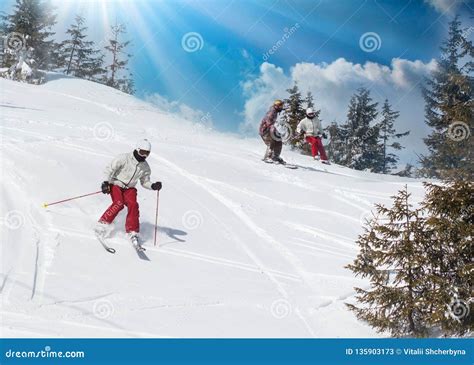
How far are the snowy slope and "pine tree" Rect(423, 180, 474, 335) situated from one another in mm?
1234

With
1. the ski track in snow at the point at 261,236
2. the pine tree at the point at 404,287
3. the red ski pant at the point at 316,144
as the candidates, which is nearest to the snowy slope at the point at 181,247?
the ski track in snow at the point at 261,236

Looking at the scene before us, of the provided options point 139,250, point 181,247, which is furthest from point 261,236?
point 139,250

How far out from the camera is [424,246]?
6145 millimetres

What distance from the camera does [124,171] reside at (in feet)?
28.3

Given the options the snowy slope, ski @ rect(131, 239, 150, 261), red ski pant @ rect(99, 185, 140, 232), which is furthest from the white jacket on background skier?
ski @ rect(131, 239, 150, 261)

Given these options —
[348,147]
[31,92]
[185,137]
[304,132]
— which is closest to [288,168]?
[304,132]

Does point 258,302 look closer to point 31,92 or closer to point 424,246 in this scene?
point 424,246

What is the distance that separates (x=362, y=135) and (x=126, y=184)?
38.5 m

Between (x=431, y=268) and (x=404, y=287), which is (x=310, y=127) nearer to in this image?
(x=431, y=268)

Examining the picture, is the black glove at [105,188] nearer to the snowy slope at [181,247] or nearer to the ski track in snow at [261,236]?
the snowy slope at [181,247]

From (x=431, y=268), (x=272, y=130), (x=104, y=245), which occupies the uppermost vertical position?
(x=272, y=130)

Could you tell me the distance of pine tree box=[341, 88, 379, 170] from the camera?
43.5 meters

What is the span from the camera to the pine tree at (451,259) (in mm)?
5734
